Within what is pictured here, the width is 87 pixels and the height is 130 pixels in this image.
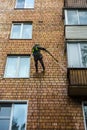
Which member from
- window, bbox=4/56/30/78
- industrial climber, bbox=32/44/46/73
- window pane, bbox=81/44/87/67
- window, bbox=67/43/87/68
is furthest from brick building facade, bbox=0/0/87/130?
window pane, bbox=81/44/87/67

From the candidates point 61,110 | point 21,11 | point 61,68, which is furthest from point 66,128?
point 21,11

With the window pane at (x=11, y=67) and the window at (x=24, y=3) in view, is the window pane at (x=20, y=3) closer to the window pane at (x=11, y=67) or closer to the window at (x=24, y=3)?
the window at (x=24, y=3)

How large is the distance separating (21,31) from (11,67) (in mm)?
3135

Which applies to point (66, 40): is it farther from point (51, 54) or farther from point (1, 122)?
point (1, 122)

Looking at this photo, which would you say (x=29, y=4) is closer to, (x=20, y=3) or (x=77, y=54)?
(x=20, y=3)

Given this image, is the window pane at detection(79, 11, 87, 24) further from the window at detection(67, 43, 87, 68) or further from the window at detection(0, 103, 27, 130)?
the window at detection(0, 103, 27, 130)

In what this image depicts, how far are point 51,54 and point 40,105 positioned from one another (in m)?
3.39

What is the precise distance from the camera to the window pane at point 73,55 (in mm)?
11792

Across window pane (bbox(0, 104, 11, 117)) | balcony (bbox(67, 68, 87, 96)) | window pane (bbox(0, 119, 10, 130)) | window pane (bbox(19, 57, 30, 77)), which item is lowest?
window pane (bbox(0, 119, 10, 130))

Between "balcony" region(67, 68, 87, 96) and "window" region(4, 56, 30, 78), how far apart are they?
8.38 ft

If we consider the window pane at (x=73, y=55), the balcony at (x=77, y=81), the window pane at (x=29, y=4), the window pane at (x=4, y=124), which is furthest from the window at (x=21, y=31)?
the window pane at (x=4, y=124)

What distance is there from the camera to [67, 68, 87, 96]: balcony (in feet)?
35.5

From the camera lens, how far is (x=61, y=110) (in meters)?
10.8

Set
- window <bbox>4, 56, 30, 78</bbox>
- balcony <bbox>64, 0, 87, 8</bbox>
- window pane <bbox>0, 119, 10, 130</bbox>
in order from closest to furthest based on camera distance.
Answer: window pane <bbox>0, 119, 10, 130</bbox> < window <bbox>4, 56, 30, 78</bbox> < balcony <bbox>64, 0, 87, 8</bbox>
